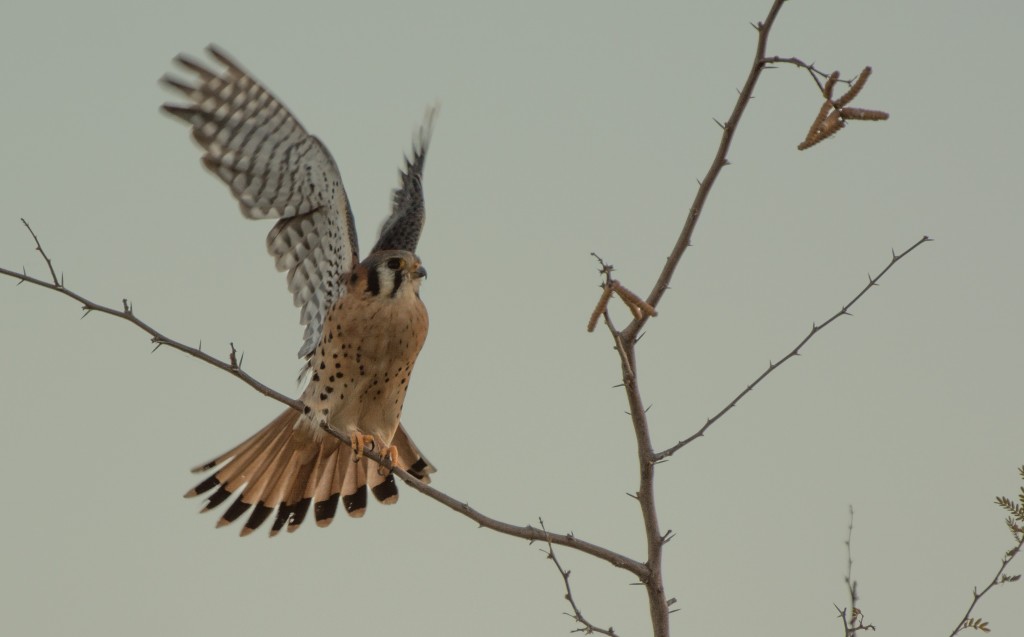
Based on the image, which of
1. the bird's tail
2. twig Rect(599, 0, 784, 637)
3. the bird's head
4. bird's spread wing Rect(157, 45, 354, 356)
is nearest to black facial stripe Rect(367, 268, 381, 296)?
the bird's head

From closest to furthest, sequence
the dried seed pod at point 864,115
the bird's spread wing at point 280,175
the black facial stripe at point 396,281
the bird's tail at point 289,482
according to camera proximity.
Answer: the dried seed pod at point 864,115 → the bird's spread wing at point 280,175 → the black facial stripe at point 396,281 → the bird's tail at point 289,482

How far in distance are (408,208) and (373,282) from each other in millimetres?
840

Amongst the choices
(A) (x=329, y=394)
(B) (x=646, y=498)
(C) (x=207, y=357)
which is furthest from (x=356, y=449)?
(B) (x=646, y=498)

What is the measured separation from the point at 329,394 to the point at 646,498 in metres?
1.67

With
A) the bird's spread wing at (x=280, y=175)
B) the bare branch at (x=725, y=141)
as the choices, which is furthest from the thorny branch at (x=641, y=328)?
the bird's spread wing at (x=280, y=175)

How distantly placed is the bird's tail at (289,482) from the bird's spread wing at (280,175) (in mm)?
503

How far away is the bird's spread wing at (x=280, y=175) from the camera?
12.2ft

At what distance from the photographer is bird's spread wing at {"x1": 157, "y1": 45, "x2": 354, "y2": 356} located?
3.72m

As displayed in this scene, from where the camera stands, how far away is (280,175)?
151 inches

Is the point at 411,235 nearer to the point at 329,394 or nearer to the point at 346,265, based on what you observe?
the point at 346,265

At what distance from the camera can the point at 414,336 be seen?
3.84m

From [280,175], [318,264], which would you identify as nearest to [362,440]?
[318,264]

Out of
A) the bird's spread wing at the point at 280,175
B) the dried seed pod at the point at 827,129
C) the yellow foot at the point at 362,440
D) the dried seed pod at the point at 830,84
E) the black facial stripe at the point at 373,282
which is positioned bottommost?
the dried seed pod at the point at 827,129

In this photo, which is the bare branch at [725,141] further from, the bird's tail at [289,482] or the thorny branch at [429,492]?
the bird's tail at [289,482]
